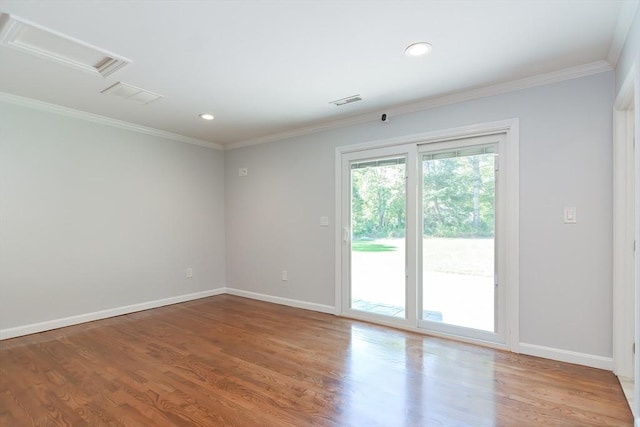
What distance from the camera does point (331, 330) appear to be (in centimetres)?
348

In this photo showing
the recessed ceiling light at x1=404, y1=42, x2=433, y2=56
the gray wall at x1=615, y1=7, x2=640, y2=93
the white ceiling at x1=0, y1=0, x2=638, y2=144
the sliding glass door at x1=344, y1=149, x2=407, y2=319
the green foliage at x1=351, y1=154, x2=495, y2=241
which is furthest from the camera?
the sliding glass door at x1=344, y1=149, x2=407, y2=319

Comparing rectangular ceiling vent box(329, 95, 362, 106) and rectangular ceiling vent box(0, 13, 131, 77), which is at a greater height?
rectangular ceiling vent box(0, 13, 131, 77)

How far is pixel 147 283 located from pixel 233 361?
2.38m

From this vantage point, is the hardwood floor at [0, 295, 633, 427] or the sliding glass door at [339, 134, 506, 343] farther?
the sliding glass door at [339, 134, 506, 343]

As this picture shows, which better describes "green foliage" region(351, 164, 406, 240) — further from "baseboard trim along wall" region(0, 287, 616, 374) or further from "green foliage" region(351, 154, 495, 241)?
"baseboard trim along wall" region(0, 287, 616, 374)

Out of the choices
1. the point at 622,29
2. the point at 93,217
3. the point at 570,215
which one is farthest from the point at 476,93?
the point at 93,217

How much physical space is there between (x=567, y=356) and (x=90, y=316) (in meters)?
5.03

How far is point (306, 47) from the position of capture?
7.63 feet

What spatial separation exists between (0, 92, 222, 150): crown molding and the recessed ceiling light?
12.0 ft

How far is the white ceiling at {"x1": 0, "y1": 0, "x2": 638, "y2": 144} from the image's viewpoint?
1894 millimetres

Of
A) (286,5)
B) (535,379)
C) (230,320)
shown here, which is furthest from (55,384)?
(535,379)

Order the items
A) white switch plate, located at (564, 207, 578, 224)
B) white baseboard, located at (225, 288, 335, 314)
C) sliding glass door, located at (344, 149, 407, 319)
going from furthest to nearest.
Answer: white baseboard, located at (225, 288, 335, 314), sliding glass door, located at (344, 149, 407, 319), white switch plate, located at (564, 207, 578, 224)

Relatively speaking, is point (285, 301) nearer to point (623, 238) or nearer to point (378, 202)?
point (378, 202)

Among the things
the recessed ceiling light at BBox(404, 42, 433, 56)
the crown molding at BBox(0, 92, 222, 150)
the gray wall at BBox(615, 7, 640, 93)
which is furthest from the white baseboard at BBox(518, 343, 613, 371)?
the crown molding at BBox(0, 92, 222, 150)
